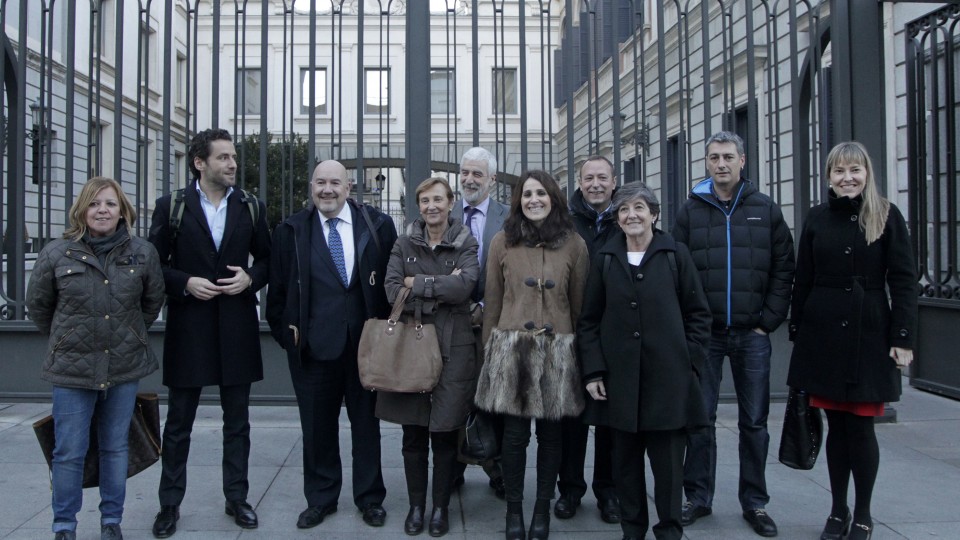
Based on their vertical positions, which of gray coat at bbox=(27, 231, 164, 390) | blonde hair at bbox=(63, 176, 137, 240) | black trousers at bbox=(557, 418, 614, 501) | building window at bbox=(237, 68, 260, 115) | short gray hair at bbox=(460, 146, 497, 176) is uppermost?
building window at bbox=(237, 68, 260, 115)

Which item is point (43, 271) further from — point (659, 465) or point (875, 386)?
point (875, 386)

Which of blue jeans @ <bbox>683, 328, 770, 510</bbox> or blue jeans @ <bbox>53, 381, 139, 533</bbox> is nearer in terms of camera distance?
blue jeans @ <bbox>53, 381, 139, 533</bbox>

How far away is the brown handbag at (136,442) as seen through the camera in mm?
3959

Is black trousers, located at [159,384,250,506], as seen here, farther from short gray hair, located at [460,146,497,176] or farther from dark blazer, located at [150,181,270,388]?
short gray hair, located at [460,146,497,176]

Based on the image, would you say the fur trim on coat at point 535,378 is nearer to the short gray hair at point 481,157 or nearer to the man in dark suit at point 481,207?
the man in dark suit at point 481,207

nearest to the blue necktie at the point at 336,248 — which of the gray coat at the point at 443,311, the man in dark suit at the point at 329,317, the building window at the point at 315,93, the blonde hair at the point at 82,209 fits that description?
the man in dark suit at the point at 329,317

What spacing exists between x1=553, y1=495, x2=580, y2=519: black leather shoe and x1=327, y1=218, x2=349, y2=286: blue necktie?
173 centimetres

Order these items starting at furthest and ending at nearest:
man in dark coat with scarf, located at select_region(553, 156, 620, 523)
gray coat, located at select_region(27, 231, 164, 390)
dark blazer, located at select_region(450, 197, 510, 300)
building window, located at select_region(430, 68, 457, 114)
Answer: building window, located at select_region(430, 68, 457, 114) → dark blazer, located at select_region(450, 197, 510, 300) → man in dark coat with scarf, located at select_region(553, 156, 620, 523) → gray coat, located at select_region(27, 231, 164, 390)

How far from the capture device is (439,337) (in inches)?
163

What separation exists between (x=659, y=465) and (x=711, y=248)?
47.9 inches

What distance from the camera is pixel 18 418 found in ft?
21.4

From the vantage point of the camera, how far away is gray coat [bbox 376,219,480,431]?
4.05 meters

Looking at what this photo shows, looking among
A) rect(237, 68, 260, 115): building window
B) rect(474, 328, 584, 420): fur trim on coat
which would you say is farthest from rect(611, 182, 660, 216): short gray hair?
rect(237, 68, 260, 115): building window


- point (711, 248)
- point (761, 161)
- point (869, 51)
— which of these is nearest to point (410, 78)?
point (711, 248)
